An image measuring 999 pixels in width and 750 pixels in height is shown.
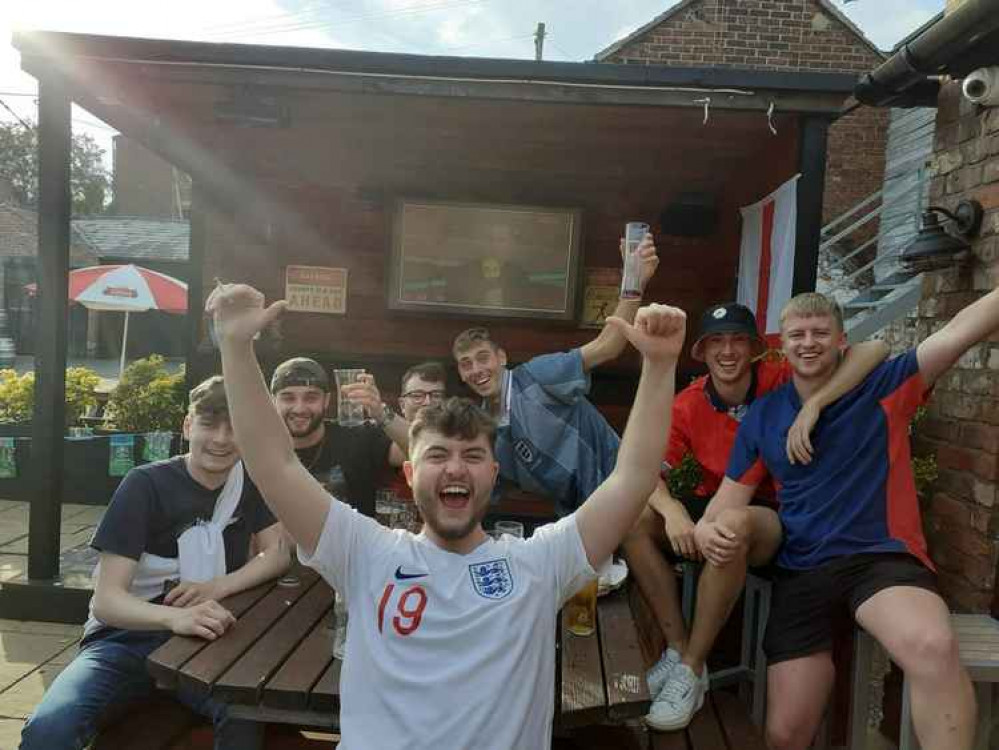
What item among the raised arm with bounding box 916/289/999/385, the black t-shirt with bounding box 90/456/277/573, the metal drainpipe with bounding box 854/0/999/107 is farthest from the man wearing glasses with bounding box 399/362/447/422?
the metal drainpipe with bounding box 854/0/999/107

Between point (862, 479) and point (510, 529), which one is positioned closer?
point (510, 529)

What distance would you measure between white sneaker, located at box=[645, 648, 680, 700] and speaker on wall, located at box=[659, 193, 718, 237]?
11.3ft

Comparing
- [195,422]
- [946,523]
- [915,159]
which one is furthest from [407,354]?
[915,159]

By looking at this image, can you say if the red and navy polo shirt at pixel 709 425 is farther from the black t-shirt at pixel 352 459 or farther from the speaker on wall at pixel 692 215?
the speaker on wall at pixel 692 215

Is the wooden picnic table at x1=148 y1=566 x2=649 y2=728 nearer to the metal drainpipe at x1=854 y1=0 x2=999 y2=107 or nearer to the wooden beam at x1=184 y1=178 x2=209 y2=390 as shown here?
the metal drainpipe at x1=854 y1=0 x2=999 y2=107

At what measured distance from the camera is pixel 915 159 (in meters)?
9.52

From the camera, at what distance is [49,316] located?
379 cm

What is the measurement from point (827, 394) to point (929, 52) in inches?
55.5

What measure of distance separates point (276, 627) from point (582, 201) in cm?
401

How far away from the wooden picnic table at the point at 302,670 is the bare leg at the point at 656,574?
1.31ft

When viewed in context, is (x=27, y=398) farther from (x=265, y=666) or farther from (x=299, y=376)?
(x=265, y=666)

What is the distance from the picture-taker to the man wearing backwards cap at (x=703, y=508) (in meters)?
2.28

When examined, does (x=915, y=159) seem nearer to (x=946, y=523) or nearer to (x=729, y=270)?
(x=729, y=270)

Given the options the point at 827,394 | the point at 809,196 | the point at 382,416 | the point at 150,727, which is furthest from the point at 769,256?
the point at 150,727
